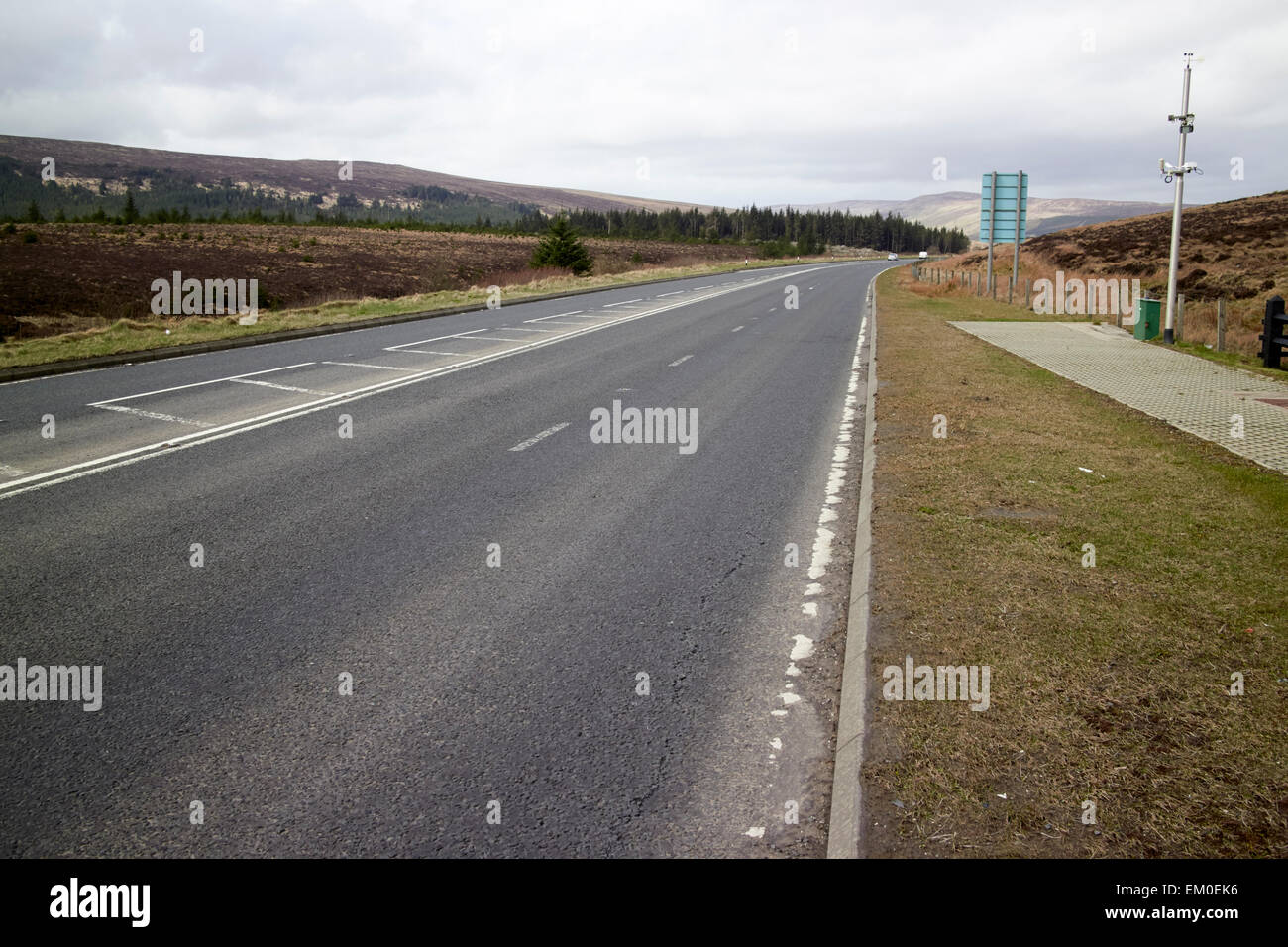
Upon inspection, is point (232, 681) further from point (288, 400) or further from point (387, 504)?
point (288, 400)

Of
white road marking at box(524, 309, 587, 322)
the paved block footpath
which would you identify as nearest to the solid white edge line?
the paved block footpath

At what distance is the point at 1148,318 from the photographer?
68.8 feet

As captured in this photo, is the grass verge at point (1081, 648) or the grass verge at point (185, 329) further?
the grass verge at point (185, 329)

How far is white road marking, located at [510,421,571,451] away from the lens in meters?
9.40

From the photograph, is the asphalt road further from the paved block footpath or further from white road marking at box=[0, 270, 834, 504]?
the paved block footpath

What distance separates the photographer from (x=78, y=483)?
774cm

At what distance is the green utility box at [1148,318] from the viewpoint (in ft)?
68.6

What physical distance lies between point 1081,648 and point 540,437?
6529 millimetres

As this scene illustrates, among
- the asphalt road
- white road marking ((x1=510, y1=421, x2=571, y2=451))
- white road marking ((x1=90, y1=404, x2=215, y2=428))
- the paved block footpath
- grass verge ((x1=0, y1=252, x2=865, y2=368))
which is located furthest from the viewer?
grass verge ((x1=0, y1=252, x2=865, y2=368))

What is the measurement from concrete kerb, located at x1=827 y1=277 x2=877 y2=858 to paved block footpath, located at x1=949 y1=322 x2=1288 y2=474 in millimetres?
5369

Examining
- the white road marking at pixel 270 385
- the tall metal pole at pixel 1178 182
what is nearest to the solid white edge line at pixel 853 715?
the white road marking at pixel 270 385

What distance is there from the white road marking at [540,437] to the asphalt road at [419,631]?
0.06 m

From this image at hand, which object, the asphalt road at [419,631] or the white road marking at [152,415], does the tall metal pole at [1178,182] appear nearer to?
the asphalt road at [419,631]
